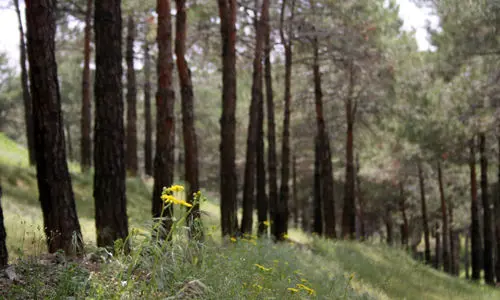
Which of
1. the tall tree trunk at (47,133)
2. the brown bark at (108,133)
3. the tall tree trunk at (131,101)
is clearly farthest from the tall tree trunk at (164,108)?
the tall tree trunk at (131,101)

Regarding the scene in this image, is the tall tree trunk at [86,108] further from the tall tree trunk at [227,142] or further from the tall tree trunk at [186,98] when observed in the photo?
the tall tree trunk at [227,142]

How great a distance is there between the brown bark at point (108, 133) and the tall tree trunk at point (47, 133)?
1.85 feet

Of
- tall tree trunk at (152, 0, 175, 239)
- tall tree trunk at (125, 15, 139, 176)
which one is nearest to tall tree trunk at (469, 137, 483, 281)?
tall tree trunk at (125, 15, 139, 176)

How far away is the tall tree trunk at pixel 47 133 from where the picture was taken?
6598 mm

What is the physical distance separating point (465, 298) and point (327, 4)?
1030 cm

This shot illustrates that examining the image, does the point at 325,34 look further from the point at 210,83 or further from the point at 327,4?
the point at 210,83

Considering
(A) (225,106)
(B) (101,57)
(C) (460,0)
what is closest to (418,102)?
(C) (460,0)

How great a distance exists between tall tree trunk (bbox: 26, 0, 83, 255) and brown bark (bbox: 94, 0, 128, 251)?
22.2 inches

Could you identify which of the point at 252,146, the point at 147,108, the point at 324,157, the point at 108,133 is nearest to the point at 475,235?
the point at 324,157

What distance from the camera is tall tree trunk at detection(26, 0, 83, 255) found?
6598mm

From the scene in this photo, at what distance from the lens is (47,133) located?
6625 millimetres

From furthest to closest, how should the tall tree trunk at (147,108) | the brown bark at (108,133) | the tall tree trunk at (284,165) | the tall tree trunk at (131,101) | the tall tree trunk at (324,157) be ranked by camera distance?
the tall tree trunk at (147,108) < the tall tree trunk at (131,101) < the tall tree trunk at (324,157) < the tall tree trunk at (284,165) < the brown bark at (108,133)

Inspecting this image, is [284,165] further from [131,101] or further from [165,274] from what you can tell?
[165,274]

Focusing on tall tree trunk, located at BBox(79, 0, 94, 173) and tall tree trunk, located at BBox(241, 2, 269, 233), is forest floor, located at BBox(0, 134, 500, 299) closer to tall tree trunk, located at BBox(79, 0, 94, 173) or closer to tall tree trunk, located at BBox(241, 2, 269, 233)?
tall tree trunk, located at BBox(241, 2, 269, 233)
